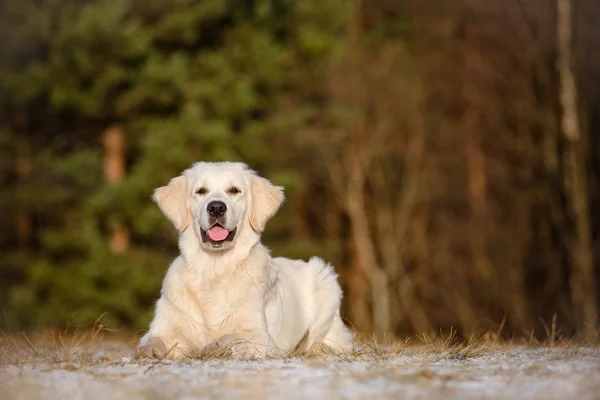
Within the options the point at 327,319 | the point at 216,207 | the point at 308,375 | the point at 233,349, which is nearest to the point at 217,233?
the point at 216,207

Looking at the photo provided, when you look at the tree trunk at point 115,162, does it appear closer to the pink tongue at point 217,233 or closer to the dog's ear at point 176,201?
the dog's ear at point 176,201

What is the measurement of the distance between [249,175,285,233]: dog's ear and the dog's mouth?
25cm

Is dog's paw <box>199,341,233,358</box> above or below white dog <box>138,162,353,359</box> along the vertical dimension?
below

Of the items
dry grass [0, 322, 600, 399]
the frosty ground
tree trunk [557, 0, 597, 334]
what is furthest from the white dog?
tree trunk [557, 0, 597, 334]

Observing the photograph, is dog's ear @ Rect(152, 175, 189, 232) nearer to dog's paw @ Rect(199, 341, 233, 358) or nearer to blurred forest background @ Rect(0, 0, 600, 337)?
dog's paw @ Rect(199, 341, 233, 358)

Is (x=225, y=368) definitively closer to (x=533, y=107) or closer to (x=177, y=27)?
(x=177, y=27)

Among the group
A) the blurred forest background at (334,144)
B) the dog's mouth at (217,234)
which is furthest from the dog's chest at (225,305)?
the blurred forest background at (334,144)

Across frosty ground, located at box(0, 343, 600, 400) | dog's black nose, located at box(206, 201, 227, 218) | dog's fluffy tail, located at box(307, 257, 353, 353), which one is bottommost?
dog's fluffy tail, located at box(307, 257, 353, 353)

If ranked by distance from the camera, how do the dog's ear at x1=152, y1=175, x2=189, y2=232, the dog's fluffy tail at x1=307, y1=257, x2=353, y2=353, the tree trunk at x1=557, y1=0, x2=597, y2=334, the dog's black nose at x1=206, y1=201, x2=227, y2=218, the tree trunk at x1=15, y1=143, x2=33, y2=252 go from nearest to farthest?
1. the dog's black nose at x1=206, y1=201, x2=227, y2=218
2. the dog's ear at x1=152, y1=175, x2=189, y2=232
3. the dog's fluffy tail at x1=307, y1=257, x2=353, y2=353
4. the tree trunk at x1=557, y1=0, x2=597, y2=334
5. the tree trunk at x1=15, y1=143, x2=33, y2=252

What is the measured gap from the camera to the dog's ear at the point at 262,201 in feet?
19.7

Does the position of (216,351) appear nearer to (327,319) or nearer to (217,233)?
(217,233)

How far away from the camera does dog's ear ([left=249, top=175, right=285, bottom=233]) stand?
19.7 ft

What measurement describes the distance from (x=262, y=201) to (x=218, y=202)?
0.50 m

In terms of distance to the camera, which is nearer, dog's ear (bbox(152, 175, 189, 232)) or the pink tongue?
the pink tongue
